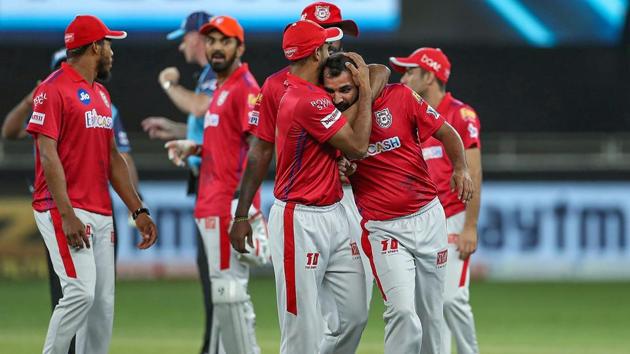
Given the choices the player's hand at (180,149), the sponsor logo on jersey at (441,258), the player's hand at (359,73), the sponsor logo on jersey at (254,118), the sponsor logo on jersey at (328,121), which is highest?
the player's hand at (359,73)

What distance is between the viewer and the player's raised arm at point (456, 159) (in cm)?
674

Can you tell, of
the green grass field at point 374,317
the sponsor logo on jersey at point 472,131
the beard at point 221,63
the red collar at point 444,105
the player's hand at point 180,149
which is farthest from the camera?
the green grass field at point 374,317

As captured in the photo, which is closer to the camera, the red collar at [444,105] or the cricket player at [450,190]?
the cricket player at [450,190]

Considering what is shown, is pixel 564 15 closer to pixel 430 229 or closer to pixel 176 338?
pixel 176 338

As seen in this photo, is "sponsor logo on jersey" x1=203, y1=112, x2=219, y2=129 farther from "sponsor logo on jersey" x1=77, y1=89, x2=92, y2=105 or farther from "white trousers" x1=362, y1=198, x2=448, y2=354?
"white trousers" x1=362, y1=198, x2=448, y2=354

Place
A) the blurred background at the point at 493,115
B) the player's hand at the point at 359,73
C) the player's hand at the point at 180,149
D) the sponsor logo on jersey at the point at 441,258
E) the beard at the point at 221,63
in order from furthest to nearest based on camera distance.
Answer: the blurred background at the point at 493,115
the beard at the point at 221,63
the player's hand at the point at 180,149
the sponsor logo on jersey at the point at 441,258
the player's hand at the point at 359,73

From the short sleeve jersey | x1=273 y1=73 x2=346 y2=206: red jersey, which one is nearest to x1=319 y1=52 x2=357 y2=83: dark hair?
x1=273 y1=73 x2=346 y2=206: red jersey

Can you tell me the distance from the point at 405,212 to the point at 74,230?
175cm

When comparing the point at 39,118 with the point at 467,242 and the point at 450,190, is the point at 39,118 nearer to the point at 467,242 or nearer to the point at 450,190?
the point at 450,190

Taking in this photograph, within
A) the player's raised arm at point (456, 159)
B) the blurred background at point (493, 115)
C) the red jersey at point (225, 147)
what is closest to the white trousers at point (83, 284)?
the red jersey at point (225, 147)

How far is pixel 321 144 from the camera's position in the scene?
6.58 metres

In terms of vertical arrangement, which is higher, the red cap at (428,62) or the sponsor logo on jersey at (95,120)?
the red cap at (428,62)

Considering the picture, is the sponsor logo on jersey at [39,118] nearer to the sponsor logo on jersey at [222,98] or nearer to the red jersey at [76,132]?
the red jersey at [76,132]

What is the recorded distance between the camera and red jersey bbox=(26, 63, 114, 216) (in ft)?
22.3
